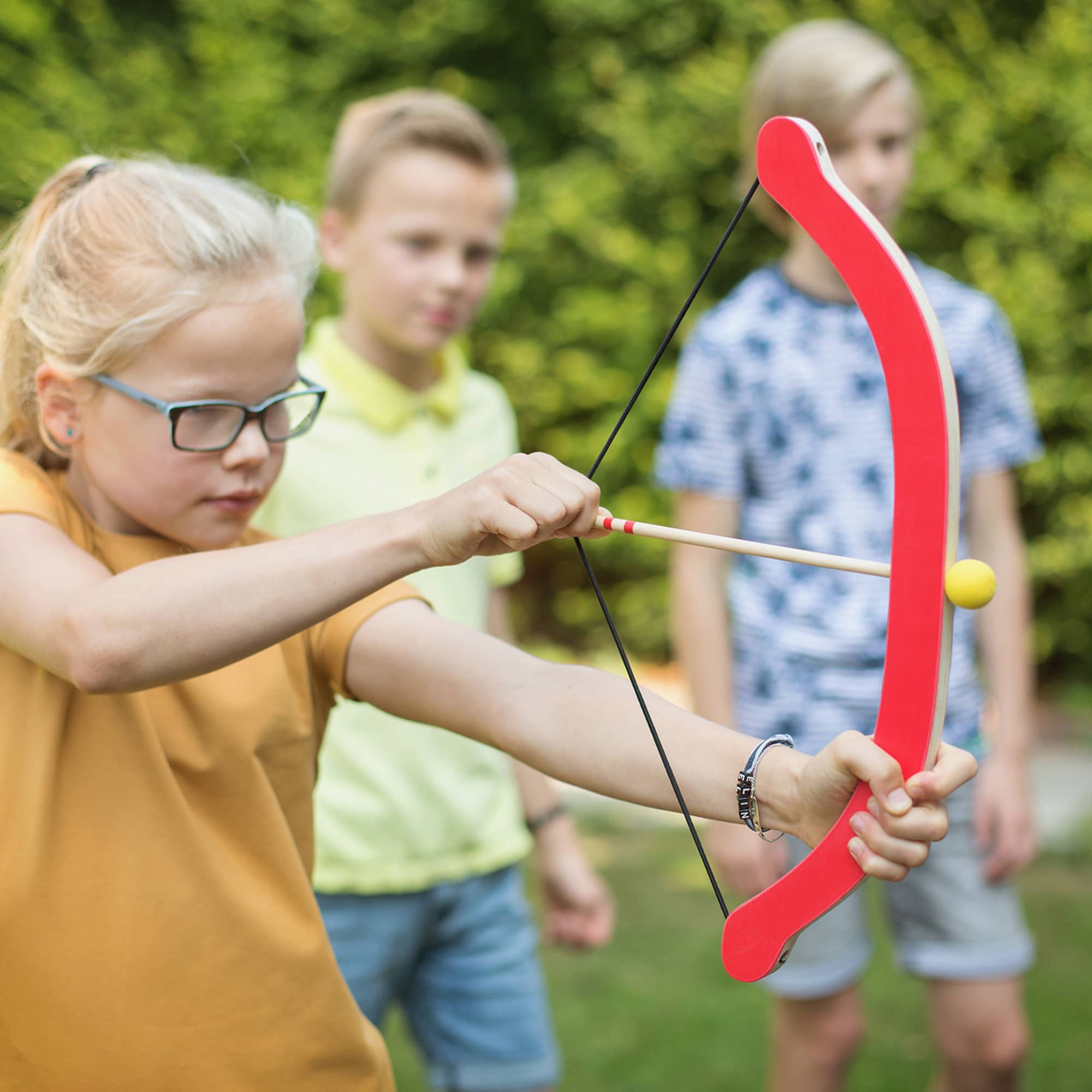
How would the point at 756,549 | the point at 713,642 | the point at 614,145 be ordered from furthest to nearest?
the point at 614,145 → the point at 713,642 → the point at 756,549

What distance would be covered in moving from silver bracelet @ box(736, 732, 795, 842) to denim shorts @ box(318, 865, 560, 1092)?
1009mm

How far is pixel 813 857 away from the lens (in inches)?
45.3

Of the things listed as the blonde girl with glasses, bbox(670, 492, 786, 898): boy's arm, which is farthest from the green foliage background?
the blonde girl with glasses

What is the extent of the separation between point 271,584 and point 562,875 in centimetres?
132

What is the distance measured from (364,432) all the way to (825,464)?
809 mm

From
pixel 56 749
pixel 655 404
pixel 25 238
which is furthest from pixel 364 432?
pixel 655 404

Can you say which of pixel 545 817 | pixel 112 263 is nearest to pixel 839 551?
pixel 545 817

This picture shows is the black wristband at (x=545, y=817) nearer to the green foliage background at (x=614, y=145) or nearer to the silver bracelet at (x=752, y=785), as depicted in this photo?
the silver bracelet at (x=752, y=785)

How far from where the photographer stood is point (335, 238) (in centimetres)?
249

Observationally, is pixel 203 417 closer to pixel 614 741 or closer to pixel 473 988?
pixel 614 741

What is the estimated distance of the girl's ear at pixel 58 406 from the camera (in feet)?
4.54

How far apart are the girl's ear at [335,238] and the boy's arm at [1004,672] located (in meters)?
1.27

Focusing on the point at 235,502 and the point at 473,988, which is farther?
the point at 473,988

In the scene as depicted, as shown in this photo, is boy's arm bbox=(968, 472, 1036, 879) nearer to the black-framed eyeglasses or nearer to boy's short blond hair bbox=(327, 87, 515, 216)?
boy's short blond hair bbox=(327, 87, 515, 216)
